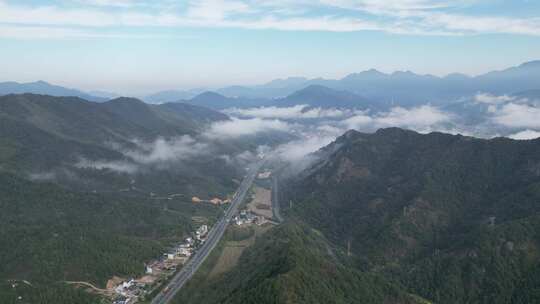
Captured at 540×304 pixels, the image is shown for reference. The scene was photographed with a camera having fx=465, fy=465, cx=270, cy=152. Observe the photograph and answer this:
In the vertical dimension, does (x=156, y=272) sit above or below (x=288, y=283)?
below

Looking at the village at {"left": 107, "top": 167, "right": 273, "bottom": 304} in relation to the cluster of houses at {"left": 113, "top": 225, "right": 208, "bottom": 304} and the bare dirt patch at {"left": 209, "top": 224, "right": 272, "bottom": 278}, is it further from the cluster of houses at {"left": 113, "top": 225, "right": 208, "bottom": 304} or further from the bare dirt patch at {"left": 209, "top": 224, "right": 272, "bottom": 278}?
the bare dirt patch at {"left": 209, "top": 224, "right": 272, "bottom": 278}

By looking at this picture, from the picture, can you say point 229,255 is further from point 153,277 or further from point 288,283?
point 288,283

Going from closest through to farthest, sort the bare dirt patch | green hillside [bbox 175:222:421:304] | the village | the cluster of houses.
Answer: green hillside [bbox 175:222:421:304] → the village → the cluster of houses → the bare dirt patch

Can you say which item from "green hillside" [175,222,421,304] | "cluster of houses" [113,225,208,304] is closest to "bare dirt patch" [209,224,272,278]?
"green hillside" [175,222,421,304]

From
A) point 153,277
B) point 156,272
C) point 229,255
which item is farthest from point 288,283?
point 229,255

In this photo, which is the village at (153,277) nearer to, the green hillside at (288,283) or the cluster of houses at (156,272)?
the cluster of houses at (156,272)

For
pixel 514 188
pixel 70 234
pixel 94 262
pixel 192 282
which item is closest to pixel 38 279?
pixel 94 262

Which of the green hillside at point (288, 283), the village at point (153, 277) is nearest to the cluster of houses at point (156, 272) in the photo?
the village at point (153, 277)

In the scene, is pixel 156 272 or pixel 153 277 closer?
pixel 153 277
